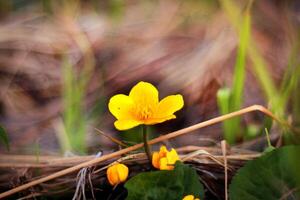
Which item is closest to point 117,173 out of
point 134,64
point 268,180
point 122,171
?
point 122,171

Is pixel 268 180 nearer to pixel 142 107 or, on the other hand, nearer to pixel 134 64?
pixel 142 107

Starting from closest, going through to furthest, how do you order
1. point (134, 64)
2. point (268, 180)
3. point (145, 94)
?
point (268, 180) < point (145, 94) < point (134, 64)

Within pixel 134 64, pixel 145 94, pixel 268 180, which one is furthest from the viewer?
pixel 134 64

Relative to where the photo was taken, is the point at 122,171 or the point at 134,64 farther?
the point at 134,64

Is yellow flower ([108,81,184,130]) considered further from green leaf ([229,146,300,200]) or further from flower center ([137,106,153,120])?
green leaf ([229,146,300,200])

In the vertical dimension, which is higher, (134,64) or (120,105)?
(134,64)

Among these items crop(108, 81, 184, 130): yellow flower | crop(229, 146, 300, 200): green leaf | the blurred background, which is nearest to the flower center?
crop(108, 81, 184, 130): yellow flower
